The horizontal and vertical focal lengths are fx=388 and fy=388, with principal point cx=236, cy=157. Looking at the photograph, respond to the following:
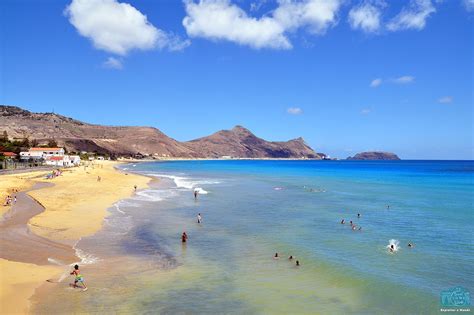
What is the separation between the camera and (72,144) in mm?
194500

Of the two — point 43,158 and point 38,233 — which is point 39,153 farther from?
point 38,233

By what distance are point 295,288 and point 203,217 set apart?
18.4 meters

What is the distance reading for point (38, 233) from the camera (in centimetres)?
2434

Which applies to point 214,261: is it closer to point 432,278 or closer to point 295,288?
point 295,288

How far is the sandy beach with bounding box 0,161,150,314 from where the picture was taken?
15883mm

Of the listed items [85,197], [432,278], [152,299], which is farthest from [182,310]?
[85,197]

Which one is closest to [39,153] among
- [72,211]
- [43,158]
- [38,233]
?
[43,158]

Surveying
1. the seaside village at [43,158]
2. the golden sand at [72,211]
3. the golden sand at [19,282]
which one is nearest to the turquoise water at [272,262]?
the golden sand at [19,282]

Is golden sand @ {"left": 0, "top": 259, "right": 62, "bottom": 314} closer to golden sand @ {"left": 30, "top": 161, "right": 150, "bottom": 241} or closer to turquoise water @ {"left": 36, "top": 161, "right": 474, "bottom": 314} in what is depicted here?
turquoise water @ {"left": 36, "top": 161, "right": 474, "bottom": 314}

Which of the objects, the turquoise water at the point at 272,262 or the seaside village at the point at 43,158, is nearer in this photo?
the turquoise water at the point at 272,262

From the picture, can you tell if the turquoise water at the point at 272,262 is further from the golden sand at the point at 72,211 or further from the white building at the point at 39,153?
the white building at the point at 39,153

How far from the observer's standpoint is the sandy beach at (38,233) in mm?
15883

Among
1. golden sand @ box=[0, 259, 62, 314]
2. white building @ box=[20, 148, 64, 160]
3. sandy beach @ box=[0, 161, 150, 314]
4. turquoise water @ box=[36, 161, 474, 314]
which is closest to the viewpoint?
golden sand @ box=[0, 259, 62, 314]

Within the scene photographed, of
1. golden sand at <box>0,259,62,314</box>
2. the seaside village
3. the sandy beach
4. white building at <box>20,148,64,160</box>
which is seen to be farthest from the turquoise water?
white building at <box>20,148,64,160</box>
